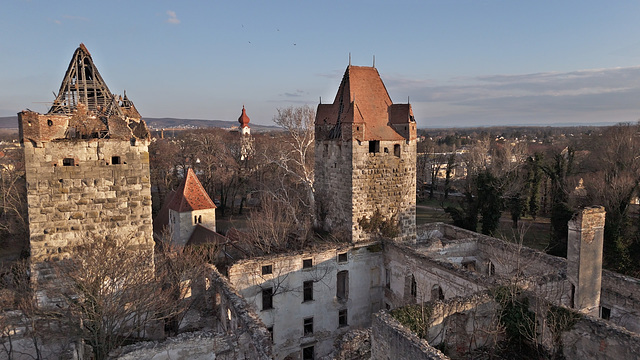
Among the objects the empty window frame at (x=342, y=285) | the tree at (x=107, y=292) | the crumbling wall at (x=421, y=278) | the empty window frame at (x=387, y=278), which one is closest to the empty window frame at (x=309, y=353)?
the empty window frame at (x=342, y=285)

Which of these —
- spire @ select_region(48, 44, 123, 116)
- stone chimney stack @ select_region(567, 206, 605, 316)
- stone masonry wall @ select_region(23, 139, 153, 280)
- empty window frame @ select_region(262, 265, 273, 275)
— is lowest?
empty window frame @ select_region(262, 265, 273, 275)

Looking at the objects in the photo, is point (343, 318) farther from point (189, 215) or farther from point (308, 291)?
point (189, 215)

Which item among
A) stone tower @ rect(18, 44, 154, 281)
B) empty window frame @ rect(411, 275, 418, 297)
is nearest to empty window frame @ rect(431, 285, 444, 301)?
empty window frame @ rect(411, 275, 418, 297)

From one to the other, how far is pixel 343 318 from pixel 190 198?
14181 mm

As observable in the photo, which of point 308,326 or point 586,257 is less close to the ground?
point 586,257

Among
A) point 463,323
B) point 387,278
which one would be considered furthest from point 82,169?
point 387,278

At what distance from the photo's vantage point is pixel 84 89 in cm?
1112

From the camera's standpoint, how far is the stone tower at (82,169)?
10234 millimetres

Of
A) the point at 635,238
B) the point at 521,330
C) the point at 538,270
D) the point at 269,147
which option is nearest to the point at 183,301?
the point at 521,330

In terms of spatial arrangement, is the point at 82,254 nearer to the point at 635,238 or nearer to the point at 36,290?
the point at 36,290

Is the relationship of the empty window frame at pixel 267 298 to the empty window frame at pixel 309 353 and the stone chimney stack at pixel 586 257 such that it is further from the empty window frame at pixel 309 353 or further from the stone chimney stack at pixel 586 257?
the stone chimney stack at pixel 586 257

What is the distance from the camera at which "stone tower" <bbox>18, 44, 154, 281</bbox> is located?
403 inches

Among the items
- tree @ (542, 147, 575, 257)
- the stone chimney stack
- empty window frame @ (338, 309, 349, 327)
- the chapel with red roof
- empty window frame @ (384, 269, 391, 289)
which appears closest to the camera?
the stone chimney stack

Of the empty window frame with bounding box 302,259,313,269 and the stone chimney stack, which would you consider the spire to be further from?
the stone chimney stack
